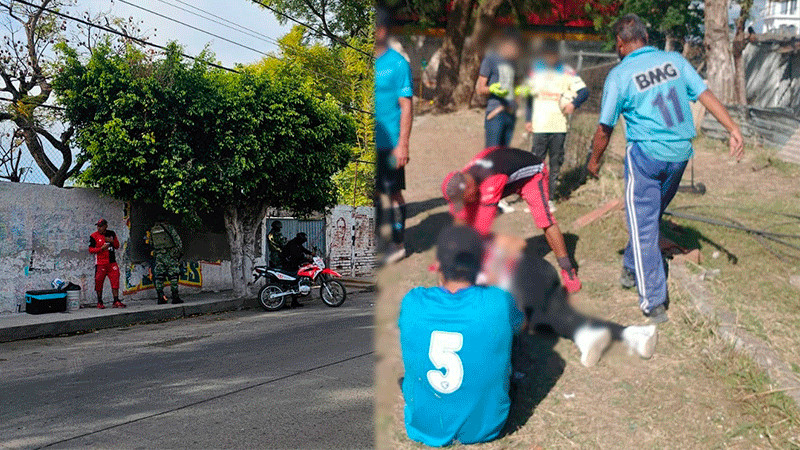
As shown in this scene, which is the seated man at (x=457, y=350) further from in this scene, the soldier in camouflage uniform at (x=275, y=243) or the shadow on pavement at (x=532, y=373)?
the soldier in camouflage uniform at (x=275, y=243)

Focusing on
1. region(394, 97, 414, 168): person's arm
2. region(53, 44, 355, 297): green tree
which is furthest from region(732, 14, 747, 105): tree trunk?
region(53, 44, 355, 297): green tree

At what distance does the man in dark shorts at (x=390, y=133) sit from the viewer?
3.83 ft

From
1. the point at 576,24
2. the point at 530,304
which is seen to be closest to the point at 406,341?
the point at 530,304

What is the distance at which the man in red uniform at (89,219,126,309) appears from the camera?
9.09 m

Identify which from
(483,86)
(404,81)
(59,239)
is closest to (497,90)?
(483,86)

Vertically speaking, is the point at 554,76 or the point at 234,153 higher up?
the point at 234,153

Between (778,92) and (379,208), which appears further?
(778,92)

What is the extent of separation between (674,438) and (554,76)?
1.96ft

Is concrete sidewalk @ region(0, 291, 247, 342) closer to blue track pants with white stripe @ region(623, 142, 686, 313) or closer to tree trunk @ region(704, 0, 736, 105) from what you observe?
blue track pants with white stripe @ region(623, 142, 686, 313)

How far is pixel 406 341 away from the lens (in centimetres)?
142

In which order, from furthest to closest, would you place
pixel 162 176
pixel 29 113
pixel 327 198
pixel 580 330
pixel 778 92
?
pixel 29 113 < pixel 327 198 < pixel 162 176 < pixel 778 92 < pixel 580 330

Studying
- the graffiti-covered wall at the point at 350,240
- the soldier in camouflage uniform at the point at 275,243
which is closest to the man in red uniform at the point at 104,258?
the soldier in camouflage uniform at the point at 275,243

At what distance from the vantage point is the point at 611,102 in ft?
4.30

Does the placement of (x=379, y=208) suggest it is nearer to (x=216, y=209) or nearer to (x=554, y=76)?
(x=554, y=76)
